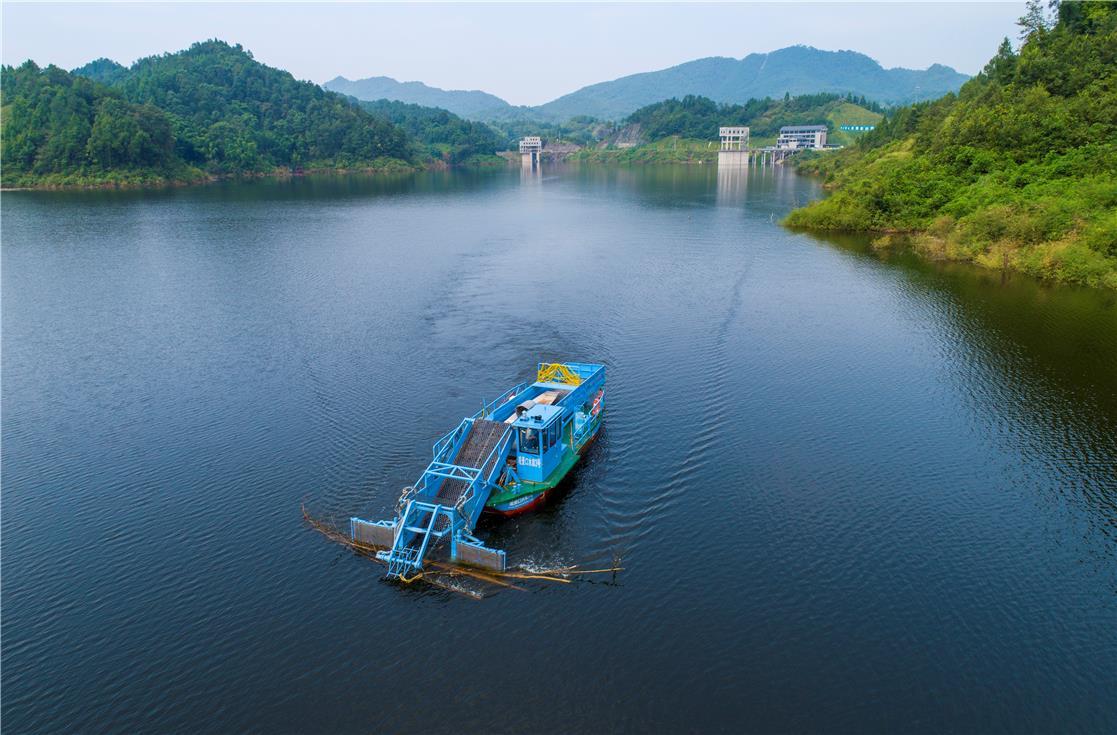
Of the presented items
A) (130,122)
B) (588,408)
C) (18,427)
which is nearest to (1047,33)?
(588,408)

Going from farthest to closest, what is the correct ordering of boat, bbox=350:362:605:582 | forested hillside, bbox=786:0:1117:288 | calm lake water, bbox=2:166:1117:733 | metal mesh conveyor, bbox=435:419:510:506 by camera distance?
forested hillside, bbox=786:0:1117:288
metal mesh conveyor, bbox=435:419:510:506
boat, bbox=350:362:605:582
calm lake water, bbox=2:166:1117:733

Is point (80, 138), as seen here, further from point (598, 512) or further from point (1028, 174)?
point (1028, 174)

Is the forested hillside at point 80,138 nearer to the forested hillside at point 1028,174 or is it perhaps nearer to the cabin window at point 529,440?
the forested hillside at point 1028,174

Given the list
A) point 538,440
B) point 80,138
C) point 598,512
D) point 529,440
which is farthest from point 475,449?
point 80,138

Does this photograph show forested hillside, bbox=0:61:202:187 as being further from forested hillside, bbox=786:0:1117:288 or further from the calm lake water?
forested hillside, bbox=786:0:1117:288

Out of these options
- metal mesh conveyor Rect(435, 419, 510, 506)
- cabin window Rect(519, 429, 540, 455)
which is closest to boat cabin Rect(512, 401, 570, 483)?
cabin window Rect(519, 429, 540, 455)

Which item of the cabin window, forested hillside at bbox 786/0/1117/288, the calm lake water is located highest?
forested hillside at bbox 786/0/1117/288
